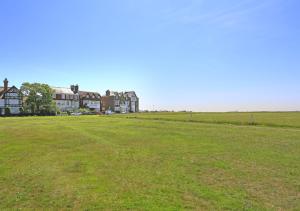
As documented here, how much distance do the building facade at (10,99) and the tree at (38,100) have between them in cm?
580

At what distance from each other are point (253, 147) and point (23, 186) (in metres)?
14.1

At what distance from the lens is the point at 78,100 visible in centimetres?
12181

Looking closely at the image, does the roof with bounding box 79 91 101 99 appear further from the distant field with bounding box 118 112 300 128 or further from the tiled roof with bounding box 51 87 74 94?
the distant field with bounding box 118 112 300 128

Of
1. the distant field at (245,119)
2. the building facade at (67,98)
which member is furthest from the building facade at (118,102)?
the distant field at (245,119)

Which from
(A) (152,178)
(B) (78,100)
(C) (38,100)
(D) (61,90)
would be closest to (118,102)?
(B) (78,100)

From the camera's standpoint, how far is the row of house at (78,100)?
298ft

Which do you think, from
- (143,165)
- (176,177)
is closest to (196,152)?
(143,165)

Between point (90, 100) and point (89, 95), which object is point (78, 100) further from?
point (89, 95)

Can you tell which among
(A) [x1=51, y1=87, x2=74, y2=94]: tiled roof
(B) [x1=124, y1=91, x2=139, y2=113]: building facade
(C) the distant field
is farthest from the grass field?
(B) [x1=124, y1=91, x2=139, y2=113]: building facade

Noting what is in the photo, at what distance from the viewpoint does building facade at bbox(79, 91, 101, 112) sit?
125 m

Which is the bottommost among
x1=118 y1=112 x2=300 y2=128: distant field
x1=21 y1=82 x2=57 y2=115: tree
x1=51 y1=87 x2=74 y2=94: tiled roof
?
x1=118 y1=112 x2=300 y2=128: distant field

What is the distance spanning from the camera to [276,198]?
→ 8.29 metres

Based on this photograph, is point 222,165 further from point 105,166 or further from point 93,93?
point 93,93

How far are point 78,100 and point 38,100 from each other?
36274 millimetres
